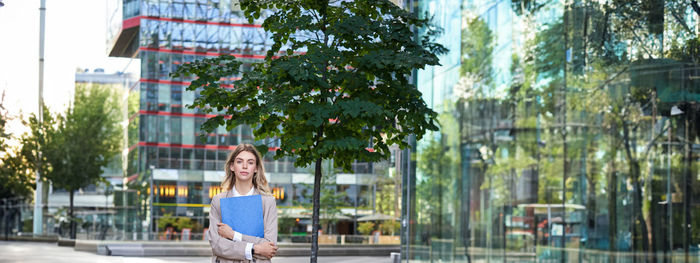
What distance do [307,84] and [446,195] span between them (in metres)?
11.4

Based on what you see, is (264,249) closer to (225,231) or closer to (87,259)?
(225,231)

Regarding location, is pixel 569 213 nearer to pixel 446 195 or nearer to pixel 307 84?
pixel 446 195

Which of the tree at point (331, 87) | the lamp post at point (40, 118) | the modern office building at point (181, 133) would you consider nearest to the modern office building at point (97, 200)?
the lamp post at point (40, 118)

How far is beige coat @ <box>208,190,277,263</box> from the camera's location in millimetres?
5109

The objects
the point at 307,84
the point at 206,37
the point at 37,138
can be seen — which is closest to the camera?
the point at 307,84

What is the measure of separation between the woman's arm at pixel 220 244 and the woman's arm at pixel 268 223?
0.07 m

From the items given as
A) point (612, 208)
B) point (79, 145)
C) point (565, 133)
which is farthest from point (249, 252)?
point (79, 145)

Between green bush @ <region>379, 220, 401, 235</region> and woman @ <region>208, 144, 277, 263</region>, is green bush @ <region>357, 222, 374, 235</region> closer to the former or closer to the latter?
green bush @ <region>379, 220, 401, 235</region>

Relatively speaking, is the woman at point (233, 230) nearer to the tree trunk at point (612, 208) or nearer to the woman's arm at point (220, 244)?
the woman's arm at point (220, 244)

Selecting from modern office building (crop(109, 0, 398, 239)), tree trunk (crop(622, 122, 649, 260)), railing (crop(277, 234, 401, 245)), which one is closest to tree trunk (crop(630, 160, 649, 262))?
tree trunk (crop(622, 122, 649, 260))

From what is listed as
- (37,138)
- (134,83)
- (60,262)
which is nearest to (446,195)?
(60,262)

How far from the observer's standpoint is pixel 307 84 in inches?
327

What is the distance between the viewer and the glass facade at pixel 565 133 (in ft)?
46.5

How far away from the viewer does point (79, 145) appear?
5406 cm
